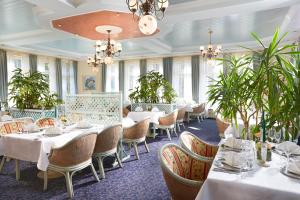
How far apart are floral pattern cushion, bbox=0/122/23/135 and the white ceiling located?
7.45 ft

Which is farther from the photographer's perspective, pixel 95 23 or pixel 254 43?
pixel 254 43

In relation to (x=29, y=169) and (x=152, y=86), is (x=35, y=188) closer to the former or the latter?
(x=29, y=169)

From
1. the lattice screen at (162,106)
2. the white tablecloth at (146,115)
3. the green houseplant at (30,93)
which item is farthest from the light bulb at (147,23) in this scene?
the green houseplant at (30,93)

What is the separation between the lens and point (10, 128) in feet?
13.3

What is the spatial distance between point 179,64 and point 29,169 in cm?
864

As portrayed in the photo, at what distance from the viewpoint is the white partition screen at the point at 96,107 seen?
4258 millimetres

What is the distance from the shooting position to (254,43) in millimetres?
8461

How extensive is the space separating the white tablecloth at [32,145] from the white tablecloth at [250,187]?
1.97 metres

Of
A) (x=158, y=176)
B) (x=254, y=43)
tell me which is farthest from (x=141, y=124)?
(x=254, y=43)

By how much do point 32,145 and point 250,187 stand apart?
9.57 feet

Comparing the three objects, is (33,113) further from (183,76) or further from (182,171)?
(183,76)

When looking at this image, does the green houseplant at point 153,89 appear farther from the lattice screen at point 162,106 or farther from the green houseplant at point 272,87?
the green houseplant at point 272,87

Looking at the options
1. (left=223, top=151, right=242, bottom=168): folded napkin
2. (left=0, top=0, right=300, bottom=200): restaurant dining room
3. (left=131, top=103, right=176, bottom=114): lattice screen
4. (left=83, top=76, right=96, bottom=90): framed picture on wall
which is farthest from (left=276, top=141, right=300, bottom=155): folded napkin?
(left=83, top=76, right=96, bottom=90): framed picture on wall

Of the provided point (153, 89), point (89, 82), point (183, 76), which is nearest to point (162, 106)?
point (153, 89)
